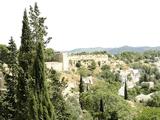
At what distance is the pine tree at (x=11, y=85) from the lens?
1017 inches

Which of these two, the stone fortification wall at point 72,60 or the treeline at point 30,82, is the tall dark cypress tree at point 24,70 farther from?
the stone fortification wall at point 72,60

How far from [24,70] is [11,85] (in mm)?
1251

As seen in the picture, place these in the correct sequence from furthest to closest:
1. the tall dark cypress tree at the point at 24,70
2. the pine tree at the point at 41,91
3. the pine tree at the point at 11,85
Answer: the pine tree at the point at 11,85 → the tall dark cypress tree at the point at 24,70 → the pine tree at the point at 41,91

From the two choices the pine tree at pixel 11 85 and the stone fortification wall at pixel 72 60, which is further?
the stone fortification wall at pixel 72 60

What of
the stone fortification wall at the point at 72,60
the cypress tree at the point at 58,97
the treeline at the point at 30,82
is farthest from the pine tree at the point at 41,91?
the stone fortification wall at the point at 72,60

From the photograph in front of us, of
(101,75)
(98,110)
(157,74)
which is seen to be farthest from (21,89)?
(157,74)

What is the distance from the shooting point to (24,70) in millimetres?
26234

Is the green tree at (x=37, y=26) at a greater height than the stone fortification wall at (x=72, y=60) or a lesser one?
greater

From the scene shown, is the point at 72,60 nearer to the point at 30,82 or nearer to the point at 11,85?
the point at 11,85

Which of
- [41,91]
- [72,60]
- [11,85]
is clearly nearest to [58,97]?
[11,85]

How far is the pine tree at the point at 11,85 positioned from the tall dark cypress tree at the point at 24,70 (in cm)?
50

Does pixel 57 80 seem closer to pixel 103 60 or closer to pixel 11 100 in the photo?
pixel 11 100

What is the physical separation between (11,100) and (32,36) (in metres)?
3.59

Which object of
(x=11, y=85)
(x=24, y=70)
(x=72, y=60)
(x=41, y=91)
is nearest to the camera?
(x=41, y=91)
